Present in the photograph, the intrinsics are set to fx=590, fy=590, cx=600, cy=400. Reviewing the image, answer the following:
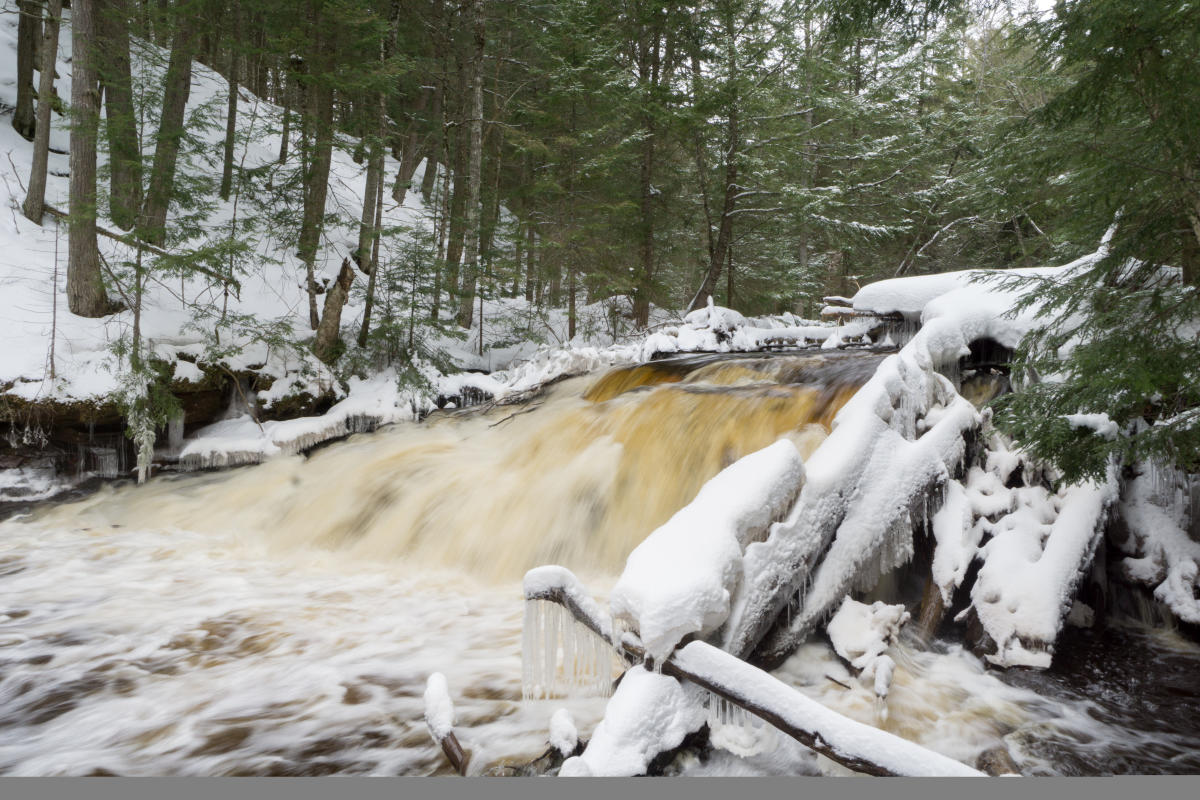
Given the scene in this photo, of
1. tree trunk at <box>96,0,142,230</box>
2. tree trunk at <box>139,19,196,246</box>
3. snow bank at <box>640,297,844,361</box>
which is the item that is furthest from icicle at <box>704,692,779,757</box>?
tree trunk at <box>96,0,142,230</box>

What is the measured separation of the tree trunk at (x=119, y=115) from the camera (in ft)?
25.3

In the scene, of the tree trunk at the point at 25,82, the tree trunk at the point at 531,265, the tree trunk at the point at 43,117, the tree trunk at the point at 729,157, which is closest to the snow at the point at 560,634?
the tree trunk at the point at 531,265

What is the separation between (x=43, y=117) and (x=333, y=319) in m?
5.43

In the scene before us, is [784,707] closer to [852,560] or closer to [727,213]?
[852,560]

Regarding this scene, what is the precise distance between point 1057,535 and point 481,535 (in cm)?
421

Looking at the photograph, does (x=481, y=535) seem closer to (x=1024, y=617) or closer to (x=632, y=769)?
(x=632, y=769)

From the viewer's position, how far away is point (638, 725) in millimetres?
2072

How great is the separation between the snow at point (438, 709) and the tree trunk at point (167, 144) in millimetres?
7626

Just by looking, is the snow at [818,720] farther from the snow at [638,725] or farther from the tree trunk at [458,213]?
the tree trunk at [458,213]

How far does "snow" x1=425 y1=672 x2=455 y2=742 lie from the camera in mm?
2199

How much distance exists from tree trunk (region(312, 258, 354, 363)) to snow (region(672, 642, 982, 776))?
8.23 meters

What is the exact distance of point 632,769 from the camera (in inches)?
78.3

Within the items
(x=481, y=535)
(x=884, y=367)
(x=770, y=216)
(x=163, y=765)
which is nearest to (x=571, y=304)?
(x=770, y=216)

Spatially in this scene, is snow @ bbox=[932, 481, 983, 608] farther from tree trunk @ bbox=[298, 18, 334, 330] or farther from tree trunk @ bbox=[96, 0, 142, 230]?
tree trunk @ bbox=[96, 0, 142, 230]
